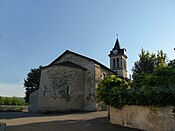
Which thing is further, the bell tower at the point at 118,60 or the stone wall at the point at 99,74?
the bell tower at the point at 118,60

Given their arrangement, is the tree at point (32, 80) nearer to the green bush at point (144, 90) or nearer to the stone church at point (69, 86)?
the stone church at point (69, 86)

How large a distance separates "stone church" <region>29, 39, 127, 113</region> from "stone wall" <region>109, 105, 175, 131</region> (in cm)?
1163

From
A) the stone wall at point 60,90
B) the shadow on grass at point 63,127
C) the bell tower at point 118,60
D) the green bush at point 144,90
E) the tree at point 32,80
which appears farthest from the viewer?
the tree at point 32,80

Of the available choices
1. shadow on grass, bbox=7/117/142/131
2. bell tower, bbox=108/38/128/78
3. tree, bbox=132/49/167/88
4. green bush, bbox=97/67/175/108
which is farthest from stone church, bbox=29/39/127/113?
bell tower, bbox=108/38/128/78

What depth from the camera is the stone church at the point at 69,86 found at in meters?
22.9

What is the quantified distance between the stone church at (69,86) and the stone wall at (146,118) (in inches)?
458

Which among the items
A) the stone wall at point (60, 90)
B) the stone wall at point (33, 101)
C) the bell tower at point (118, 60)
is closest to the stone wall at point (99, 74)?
the stone wall at point (60, 90)

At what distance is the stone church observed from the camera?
22938 mm

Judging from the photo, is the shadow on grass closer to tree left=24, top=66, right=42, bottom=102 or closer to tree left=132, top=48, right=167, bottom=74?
tree left=132, top=48, right=167, bottom=74

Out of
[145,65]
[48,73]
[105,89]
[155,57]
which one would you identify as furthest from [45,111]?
[155,57]

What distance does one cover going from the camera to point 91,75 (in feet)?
86.3

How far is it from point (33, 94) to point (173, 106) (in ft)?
76.6

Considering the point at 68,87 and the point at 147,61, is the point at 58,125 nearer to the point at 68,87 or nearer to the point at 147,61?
the point at 68,87

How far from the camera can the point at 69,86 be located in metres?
23.8
